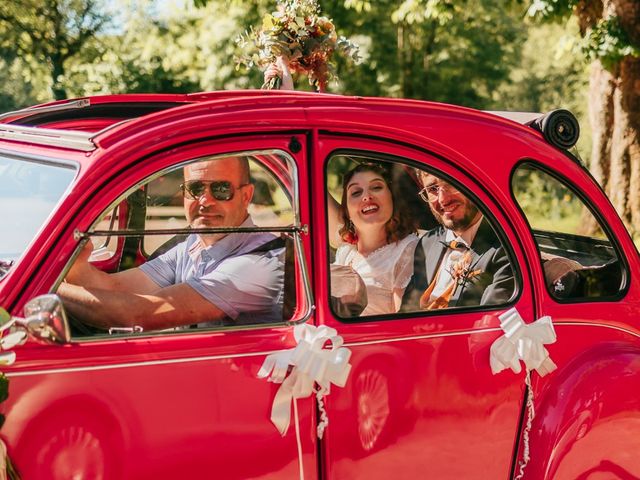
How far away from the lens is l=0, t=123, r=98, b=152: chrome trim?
105 inches

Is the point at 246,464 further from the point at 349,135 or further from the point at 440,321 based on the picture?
the point at 349,135

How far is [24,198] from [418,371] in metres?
1.43

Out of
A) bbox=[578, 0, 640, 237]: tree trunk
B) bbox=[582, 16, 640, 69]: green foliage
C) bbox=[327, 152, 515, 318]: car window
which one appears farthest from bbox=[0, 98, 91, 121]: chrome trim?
bbox=[578, 0, 640, 237]: tree trunk

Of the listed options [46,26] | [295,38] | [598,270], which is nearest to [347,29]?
[46,26]

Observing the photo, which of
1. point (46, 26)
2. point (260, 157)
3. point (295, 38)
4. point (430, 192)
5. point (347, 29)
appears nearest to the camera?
point (260, 157)

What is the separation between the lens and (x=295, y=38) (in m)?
4.69

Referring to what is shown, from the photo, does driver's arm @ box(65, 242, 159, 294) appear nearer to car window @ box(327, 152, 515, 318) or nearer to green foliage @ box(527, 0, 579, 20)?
car window @ box(327, 152, 515, 318)

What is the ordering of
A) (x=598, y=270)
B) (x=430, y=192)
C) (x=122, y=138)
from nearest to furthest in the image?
(x=122, y=138), (x=430, y=192), (x=598, y=270)

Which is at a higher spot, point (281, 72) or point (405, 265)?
point (281, 72)

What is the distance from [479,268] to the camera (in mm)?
3195

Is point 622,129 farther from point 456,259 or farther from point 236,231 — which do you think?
point 236,231

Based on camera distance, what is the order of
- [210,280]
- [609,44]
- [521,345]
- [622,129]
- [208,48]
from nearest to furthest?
[210,280], [521,345], [609,44], [622,129], [208,48]

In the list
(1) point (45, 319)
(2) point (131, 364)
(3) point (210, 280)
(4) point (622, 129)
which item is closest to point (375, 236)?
(3) point (210, 280)

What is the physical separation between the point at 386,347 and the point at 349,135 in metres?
0.72
